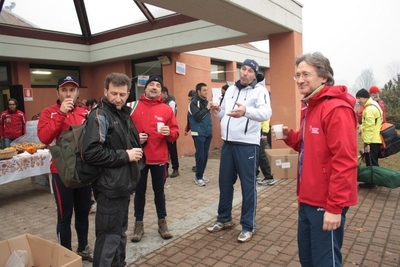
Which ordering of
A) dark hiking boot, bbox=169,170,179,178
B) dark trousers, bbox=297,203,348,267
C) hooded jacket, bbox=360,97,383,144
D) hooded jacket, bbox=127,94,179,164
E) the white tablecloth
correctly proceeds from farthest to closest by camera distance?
dark hiking boot, bbox=169,170,179,178 → hooded jacket, bbox=360,97,383,144 → the white tablecloth → hooded jacket, bbox=127,94,179,164 → dark trousers, bbox=297,203,348,267

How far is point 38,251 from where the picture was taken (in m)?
2.90

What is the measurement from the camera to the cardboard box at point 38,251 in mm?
2676

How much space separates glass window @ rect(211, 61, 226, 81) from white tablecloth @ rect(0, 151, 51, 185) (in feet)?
24.9

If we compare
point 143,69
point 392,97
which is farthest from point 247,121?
point 392,97

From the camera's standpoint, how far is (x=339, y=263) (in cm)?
221

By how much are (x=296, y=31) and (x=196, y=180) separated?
14.7 ft

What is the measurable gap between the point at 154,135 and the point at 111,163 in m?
1.24

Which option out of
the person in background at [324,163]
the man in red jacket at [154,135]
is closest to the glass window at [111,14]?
the man in red jacket at [154,135]

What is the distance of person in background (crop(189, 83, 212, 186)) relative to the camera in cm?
675

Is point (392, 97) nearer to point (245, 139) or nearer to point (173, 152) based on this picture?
point (173, 152)

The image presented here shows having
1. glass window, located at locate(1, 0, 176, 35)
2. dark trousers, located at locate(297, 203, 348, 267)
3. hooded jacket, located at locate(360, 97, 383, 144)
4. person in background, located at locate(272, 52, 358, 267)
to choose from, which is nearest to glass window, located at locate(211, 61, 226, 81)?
glass window, located at locate(1, 0, 176, 35)

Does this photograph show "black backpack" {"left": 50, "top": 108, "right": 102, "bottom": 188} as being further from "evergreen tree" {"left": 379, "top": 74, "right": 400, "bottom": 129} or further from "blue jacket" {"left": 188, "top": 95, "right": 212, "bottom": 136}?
"evergreen tree" {"left": 379, "top": 74, "right": 400, "bottom": 129}

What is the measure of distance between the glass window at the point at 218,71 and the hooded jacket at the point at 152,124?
8.68 metres

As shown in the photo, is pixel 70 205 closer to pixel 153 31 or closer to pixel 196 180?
pixel 196 180
